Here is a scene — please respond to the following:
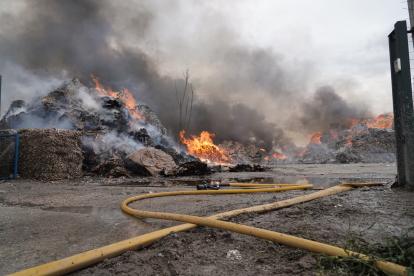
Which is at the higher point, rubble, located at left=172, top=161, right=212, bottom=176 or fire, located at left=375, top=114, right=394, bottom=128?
fire, located at left=375, top=114, right=394, bottom=128

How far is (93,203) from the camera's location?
11.4 feet

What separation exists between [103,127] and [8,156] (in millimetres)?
6274

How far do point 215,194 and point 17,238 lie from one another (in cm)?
297

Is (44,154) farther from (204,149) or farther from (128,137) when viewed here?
(204,149)

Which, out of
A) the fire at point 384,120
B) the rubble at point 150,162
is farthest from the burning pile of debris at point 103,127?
the fire at point 384,120

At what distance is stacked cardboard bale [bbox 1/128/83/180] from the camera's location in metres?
6.78

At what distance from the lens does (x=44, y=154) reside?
6.79 meters

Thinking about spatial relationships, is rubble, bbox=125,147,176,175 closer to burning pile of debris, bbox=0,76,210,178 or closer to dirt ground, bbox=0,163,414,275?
burning pile of debris, bbox=0,76,210,178

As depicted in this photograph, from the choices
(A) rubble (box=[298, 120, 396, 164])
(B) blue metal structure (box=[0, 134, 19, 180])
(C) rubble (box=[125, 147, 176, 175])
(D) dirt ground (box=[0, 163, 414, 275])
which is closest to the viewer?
(D) dirt ground (box=[0, 163, 414, 275])

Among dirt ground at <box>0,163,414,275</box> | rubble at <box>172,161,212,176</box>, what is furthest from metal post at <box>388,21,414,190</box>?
rubble at <box>172,161,212,176</box>

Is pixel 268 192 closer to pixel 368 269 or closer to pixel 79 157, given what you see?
pixel 368 269

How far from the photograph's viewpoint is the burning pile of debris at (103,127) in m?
9.20

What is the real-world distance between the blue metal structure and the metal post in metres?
9.81

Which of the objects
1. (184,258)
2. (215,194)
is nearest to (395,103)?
(215,194)
